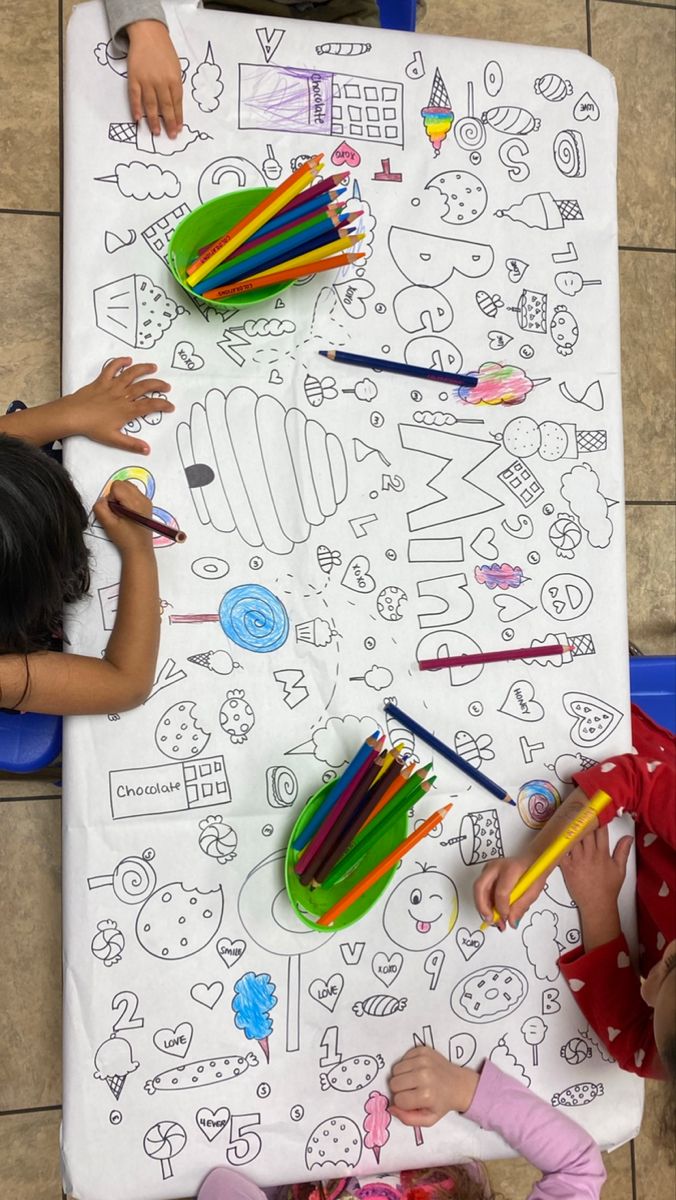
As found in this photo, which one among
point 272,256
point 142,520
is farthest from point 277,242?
point 142,520

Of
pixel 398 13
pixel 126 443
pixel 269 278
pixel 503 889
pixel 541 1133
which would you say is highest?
pixel 398 13

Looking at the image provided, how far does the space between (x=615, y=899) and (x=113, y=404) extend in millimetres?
636

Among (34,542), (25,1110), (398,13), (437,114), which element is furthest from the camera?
(25,1110)

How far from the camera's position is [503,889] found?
32.9 inches

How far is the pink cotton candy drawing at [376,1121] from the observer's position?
0.86 meters

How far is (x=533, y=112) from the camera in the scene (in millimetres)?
916

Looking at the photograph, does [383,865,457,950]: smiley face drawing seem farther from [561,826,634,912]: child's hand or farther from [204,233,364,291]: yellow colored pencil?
[204,233,364,291]: yellow colored pencil

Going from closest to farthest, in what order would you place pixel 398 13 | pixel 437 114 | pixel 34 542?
1. pixel 34 542
2. pixel 437 114
3. pixel 398 13

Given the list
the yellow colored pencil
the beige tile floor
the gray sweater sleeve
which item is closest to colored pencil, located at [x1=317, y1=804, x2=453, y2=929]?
the yellow colored pencil

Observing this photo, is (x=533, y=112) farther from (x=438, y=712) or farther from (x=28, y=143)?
(x=28, y=143)

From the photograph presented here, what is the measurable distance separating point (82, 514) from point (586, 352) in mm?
489

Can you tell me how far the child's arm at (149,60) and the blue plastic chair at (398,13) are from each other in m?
0.31

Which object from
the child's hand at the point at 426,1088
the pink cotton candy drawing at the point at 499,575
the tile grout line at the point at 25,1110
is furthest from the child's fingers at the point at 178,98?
the tile grout line at the point at 25,1110

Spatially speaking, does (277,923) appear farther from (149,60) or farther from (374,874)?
(149,60)
